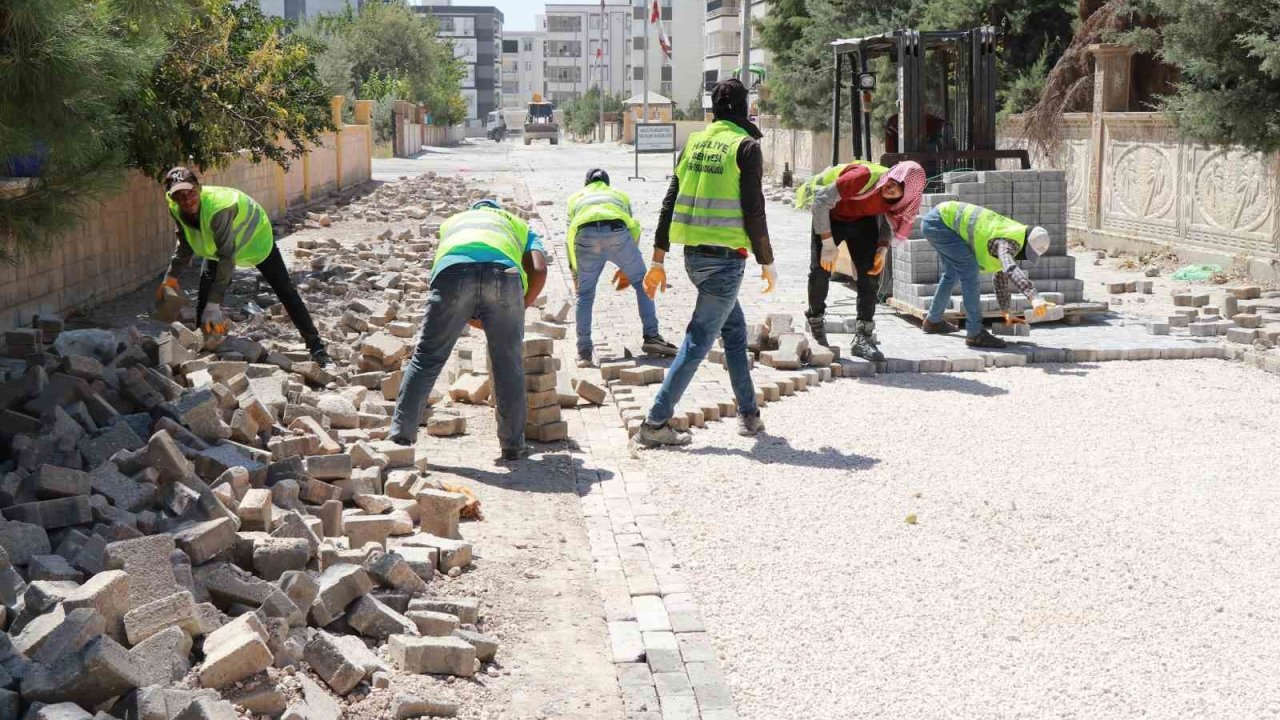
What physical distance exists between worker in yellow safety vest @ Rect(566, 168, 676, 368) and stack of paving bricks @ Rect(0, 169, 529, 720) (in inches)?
92.7

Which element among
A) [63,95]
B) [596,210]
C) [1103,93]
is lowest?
[596,210]

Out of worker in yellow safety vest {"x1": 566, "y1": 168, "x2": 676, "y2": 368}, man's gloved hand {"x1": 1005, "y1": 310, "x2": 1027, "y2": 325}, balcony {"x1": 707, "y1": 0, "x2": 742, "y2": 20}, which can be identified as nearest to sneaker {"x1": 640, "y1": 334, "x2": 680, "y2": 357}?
worker in yellow safety vest {"x1": 566, "y1": 168, "x2": 676, "y2": 368}

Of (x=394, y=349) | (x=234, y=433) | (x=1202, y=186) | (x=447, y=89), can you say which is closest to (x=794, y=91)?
(x=1202, y=186)

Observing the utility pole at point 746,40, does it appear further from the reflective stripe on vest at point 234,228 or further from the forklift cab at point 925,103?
the reflective stripe on vest at point 234,228

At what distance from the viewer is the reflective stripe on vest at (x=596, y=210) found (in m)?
9.75

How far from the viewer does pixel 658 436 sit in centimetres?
763

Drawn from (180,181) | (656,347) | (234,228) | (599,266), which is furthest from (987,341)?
(180,181)

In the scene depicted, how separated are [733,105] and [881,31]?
19074mm

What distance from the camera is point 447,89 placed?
82938mm

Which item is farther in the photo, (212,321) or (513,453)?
(212,321)

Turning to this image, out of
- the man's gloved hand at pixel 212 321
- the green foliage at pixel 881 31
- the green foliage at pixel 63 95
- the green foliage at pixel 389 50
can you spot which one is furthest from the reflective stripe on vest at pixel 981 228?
the green foliage at pixel 389 50

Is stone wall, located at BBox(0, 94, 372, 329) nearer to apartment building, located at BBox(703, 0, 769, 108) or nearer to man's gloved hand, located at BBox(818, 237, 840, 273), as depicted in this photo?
man's gloved hand, located at BBox(818, 237, 840, 273)

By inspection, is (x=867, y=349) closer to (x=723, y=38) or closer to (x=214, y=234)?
(x=214, y=234)

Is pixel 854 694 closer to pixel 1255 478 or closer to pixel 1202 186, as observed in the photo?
pixel 1255 478
